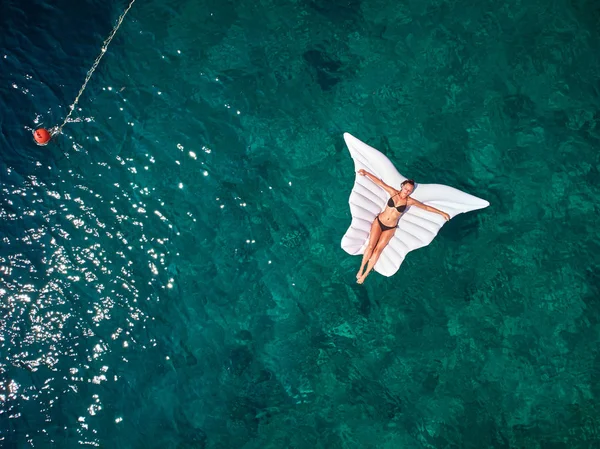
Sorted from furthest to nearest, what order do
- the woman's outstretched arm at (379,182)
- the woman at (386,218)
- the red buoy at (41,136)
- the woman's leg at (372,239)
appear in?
the red buoy at (41,136), the woman's leg at (372,239), the woman's outstretched arm at (379,182), the woman at (386,218)

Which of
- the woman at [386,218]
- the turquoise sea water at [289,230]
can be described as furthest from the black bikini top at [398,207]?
the turquoise sea water at [289,230]

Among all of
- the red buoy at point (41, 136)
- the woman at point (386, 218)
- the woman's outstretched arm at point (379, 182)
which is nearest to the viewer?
the woman at point (386, 218)

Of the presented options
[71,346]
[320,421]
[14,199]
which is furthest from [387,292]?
[14,199]

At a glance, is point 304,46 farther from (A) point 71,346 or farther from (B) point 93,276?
(A) point 71,346

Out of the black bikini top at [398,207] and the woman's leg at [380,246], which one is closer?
the black bikini top at [398,207]

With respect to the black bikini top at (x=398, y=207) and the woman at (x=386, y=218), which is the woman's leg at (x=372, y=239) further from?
the black bikini top at (x=398, y=207)

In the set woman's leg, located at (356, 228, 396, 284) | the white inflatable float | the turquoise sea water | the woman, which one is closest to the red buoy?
the turquoise sea water
